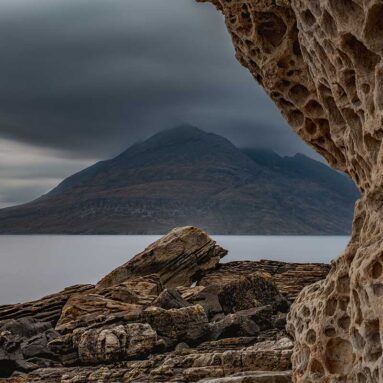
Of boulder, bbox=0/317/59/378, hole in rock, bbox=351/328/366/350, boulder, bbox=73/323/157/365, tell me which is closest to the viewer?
hole in rock, bbox=351/328/366/350

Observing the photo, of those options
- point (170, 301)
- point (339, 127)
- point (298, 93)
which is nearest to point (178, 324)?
point (170, 301)

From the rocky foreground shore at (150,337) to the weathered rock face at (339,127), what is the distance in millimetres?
4084

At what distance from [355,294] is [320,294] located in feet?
5.58

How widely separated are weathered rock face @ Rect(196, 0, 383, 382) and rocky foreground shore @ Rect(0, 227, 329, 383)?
4.08 m

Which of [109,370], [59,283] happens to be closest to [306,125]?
[109,370]

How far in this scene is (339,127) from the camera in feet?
28.9

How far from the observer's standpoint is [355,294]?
7.36 meters

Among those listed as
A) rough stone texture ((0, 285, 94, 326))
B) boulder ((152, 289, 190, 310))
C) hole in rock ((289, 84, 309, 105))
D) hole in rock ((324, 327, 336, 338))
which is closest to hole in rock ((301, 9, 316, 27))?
hole in rock ((289, 84, 309, 105))

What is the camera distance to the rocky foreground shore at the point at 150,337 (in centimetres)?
1529

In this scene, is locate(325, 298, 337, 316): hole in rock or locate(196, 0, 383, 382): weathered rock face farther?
locate(325, 298, 337, 316): hole in rock

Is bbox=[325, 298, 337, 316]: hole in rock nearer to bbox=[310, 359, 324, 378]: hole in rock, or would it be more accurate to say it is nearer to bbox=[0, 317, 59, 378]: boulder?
bbox=[310, 359, 324, 378]: hole in rock

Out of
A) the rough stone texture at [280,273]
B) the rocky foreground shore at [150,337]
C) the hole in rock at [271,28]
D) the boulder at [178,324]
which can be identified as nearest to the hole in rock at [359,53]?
the hole in rock at [271,28]

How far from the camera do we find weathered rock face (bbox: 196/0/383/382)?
698cm

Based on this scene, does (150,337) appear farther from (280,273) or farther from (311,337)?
(280,273)
